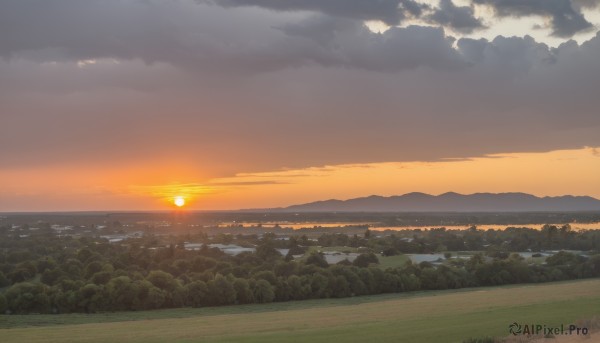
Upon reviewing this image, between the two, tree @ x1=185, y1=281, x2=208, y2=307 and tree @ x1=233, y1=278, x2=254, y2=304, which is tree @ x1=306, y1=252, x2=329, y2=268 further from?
tree @ x1=185, y1=281, x2=208, y2=307

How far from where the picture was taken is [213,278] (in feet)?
197

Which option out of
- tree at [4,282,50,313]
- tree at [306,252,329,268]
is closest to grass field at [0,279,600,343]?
tree at [4,282,50,313]

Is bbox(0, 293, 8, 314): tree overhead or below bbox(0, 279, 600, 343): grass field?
below

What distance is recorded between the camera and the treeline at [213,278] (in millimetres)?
53500

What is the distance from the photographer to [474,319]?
87.0 feet

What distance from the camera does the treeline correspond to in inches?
2106

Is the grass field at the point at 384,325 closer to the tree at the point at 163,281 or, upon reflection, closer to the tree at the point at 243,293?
the tree at the point at 243,293

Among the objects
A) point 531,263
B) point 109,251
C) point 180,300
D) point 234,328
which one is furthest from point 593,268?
point 109,251

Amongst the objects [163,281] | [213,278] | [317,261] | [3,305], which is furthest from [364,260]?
[3,305]

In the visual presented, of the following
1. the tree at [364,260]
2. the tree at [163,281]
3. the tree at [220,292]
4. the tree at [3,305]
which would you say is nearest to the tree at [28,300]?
the tree at [3,305]

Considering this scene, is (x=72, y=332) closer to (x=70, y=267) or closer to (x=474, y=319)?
(x=474, y=319)

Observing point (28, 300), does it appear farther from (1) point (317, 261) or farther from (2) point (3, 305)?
(1) point (317, 261)

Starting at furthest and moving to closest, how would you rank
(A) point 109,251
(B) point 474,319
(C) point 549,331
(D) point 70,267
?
1. (A) point 109,251
2. (D) point 70,267
3. (B) point 474,319
4. (C) point 549,331

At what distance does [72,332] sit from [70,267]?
135 ft
